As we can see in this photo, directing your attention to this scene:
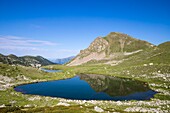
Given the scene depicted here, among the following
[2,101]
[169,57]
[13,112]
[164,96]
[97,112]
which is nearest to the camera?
[13,112]

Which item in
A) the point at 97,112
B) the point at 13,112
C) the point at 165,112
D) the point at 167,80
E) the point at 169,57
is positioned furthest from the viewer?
the point at 169,57

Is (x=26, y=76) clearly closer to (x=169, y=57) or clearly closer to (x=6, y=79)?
(x=6, y=79)

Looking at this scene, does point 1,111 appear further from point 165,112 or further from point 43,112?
point 165,112

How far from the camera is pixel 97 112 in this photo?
1604 inches

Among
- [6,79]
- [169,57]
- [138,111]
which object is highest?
[169,57]

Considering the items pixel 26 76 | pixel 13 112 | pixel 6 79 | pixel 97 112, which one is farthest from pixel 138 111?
pixel 26 76

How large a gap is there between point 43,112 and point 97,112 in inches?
528

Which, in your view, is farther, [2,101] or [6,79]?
[6,79]

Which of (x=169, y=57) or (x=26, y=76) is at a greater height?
(x=169, y=57)

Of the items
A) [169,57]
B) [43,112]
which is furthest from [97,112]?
[169,57]

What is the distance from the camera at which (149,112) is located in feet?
148

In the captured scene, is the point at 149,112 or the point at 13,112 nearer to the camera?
the point at 13,112

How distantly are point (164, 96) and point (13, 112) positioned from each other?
189 feet

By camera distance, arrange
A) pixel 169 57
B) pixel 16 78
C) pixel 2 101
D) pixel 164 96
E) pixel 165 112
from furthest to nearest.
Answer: pixel 169 57
pixel 16 78
pixel 164 96
pixel 2 101
pixel 165 112
